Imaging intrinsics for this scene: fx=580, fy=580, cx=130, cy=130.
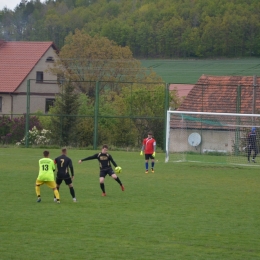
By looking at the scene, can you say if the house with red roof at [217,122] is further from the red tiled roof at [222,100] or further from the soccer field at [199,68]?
the soccer field at [199,68]

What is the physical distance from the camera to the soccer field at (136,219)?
9773 mm

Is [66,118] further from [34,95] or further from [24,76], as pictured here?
[24,76]

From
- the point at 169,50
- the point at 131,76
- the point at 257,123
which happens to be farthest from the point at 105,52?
the point at 257,123

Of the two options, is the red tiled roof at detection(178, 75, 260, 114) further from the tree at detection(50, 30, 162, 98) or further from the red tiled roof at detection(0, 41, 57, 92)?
the tree at detection(50, 30, 162, 98)

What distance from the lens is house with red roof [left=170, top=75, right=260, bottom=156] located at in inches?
1269

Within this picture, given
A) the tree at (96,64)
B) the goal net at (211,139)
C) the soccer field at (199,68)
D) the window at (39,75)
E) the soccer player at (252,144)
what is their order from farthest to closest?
the soccer field at (199,68) → the tree at (96,64) → the window at (39,75) → the goal net at (211,139) → the soccer player at (252,144)

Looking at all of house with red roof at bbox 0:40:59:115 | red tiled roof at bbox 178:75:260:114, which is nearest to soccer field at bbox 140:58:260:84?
house with red roof at bbox 0:40:59:115

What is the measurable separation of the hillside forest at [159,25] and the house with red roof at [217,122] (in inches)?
1145

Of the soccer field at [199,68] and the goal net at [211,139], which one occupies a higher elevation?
the soccer field at [199,68]

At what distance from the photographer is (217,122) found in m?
34.7

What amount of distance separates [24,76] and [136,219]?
46308mm

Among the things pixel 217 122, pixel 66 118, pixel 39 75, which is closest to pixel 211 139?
pixel 217 122

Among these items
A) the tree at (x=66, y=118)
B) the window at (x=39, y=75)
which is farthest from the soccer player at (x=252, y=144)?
the window at (x=39, y=75)

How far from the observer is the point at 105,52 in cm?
6688
